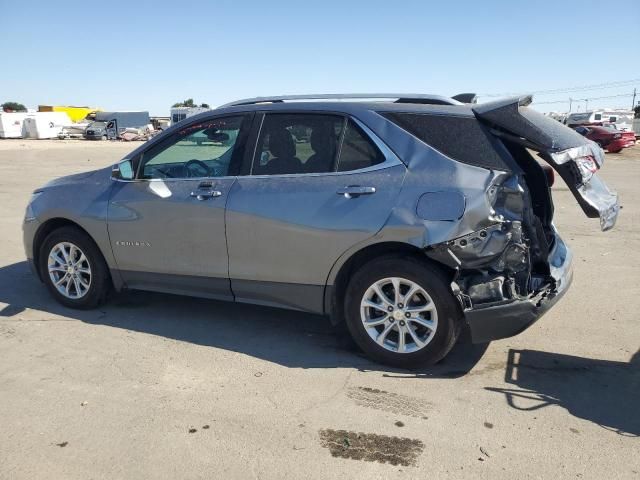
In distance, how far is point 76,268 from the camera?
5285mm

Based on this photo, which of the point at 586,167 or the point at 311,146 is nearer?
the point at 586,167

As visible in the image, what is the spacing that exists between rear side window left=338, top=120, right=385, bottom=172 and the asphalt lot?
56.4 inches

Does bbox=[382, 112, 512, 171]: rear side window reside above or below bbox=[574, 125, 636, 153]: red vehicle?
above

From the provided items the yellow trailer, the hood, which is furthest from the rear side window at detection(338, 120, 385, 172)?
the yellow trailer

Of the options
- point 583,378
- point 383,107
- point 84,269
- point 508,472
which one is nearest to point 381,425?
point 508,472

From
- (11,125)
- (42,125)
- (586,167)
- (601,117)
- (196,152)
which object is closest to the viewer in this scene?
(586,167)

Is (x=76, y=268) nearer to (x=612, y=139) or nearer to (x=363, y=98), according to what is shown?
(x=363, y=98)

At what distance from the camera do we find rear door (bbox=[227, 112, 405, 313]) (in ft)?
13.4

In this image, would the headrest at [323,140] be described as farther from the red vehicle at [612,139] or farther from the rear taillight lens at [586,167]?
the red vehicle at [612,139]

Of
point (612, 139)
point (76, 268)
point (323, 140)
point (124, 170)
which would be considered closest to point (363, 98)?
point (323, 140)

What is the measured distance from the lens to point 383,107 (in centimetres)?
428

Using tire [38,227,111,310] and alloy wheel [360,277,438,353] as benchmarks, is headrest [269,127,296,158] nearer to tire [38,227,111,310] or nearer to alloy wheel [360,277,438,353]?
alloy wheel [360,277,438,353]

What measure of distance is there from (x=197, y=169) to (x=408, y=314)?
2165 millimetres

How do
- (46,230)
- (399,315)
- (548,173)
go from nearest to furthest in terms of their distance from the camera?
(399,315) → (548,173) → (46,230)
